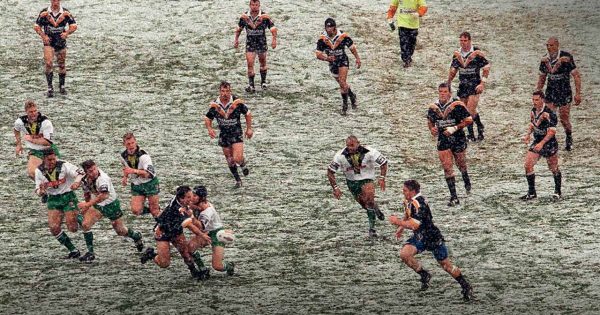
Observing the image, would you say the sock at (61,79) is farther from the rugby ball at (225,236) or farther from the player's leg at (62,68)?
the rugby ball at (225,236)

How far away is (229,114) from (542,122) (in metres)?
5.74

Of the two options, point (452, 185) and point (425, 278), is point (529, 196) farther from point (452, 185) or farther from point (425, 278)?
point (425, 278)

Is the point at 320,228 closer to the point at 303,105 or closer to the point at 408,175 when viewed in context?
the point at 408,175

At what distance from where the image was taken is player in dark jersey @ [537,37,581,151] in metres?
24.3

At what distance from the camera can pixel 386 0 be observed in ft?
113

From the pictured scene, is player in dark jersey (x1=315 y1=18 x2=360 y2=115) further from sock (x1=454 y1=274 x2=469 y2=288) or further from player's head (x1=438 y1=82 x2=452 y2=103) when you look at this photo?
sock (x1=454 y1=274 x2=469 y2=288)

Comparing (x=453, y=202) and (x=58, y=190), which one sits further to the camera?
(x=453, y=202)

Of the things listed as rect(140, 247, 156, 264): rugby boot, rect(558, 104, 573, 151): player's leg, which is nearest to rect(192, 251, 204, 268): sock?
rect(140, 247, 156, 264): rugby boot

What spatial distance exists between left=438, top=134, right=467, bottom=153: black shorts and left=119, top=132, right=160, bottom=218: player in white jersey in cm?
510

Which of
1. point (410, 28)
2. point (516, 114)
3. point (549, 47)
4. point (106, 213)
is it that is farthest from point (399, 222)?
point (410, 28)

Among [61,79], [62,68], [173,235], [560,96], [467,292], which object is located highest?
[62,68]

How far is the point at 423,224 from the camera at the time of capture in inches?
671

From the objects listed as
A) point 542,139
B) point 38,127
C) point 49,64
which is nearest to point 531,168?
point 542,139

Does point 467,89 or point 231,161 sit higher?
point 467,89
